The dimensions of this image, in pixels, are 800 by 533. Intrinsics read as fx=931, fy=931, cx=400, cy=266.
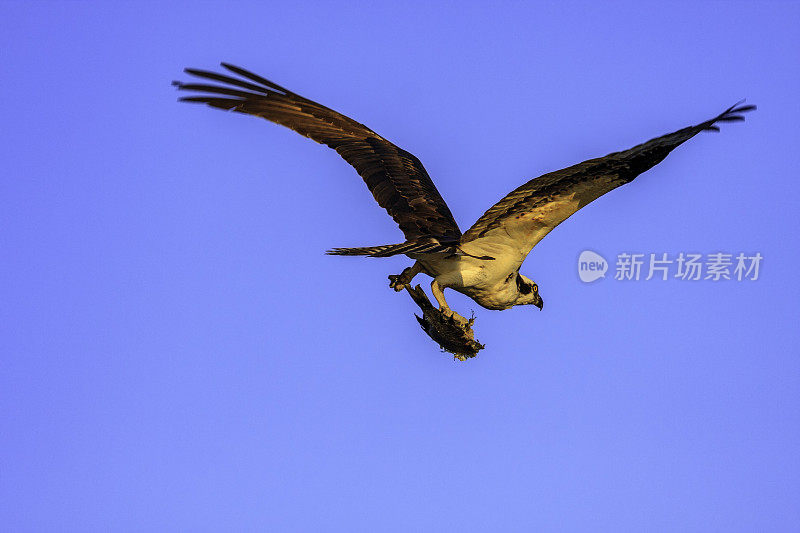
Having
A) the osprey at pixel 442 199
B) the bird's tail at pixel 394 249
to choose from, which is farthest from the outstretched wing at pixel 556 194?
the bird's tail at pixel 394 249

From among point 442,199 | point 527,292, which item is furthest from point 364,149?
point 527,292

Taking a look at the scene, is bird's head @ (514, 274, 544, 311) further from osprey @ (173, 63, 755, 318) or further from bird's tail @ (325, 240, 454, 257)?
bird's tail @ (325, 240, 454, 257)

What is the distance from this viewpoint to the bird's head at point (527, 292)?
36.0ft

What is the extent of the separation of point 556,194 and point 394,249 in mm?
1834

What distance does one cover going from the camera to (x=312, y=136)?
11531 mm

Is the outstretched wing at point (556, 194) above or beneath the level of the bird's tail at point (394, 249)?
above

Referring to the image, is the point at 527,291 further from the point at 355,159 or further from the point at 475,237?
the point at 355,159

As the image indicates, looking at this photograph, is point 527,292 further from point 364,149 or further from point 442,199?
point 364,149

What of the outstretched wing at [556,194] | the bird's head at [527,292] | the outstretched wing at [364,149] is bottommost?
the bird's head at [527,292]

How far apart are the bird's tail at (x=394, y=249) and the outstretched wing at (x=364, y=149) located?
727 mm

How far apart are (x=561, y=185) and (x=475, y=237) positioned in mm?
1266

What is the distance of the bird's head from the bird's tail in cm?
168

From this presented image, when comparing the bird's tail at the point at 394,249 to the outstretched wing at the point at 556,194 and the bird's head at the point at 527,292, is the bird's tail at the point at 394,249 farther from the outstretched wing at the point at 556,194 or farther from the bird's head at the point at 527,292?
the bird's head at the point at 527,292

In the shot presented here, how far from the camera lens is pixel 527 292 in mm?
11125
